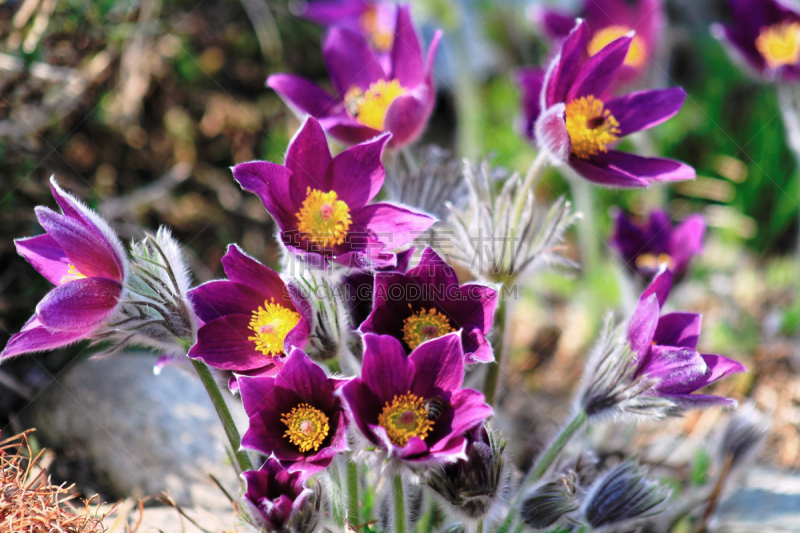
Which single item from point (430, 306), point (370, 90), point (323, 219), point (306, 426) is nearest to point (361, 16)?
point (370, 90)

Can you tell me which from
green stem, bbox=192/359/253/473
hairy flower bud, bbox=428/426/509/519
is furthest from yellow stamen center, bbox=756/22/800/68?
green stem, bbox=192/359/253/473

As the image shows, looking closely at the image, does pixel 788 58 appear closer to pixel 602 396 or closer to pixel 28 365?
pixel 602 396

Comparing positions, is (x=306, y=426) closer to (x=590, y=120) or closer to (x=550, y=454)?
(x=550, y=454)

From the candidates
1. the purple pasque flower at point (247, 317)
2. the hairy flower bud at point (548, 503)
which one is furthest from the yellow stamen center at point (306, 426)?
the hairy flower bud at point (548, 503)

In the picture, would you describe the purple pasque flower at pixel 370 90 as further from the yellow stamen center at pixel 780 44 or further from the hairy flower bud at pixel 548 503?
the yellow stamen center at pixel 780 44

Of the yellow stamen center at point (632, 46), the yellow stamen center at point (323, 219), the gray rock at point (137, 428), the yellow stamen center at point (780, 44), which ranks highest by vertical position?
the yellow stamen center at point (780, 44)
